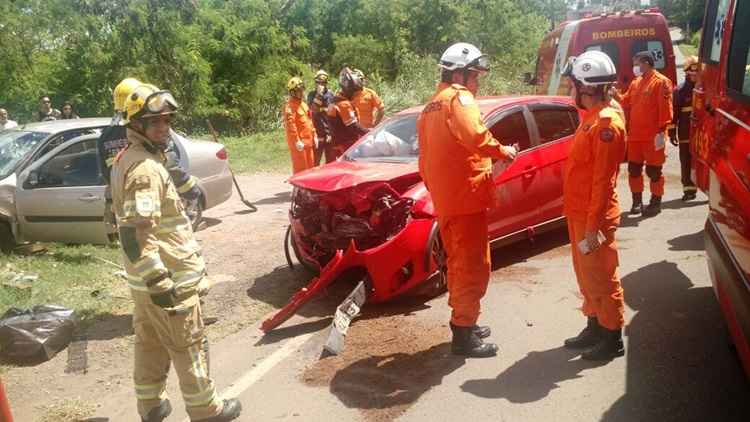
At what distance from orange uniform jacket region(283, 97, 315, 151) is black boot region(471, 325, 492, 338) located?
5.56 meters

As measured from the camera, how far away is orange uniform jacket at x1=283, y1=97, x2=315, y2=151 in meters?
9.90

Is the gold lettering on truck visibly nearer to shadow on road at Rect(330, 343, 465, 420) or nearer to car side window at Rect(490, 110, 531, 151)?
car side window at Rect(490, 110, 531, 151)

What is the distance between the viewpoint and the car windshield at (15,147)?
813 centimetres

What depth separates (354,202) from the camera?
552 cm

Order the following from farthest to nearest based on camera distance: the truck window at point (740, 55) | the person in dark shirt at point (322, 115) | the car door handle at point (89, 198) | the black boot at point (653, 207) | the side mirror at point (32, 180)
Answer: the person in dark shirt at point (322, 115)
the black boot at point (653, 207)
the side mirror at point (32, 180)
the car door handle at point (89, 198)
the truck window at point (740, 55)

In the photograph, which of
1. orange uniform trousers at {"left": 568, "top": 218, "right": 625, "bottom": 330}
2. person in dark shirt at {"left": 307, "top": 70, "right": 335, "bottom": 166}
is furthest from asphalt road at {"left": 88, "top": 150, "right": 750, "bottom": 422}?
person in dark shirt at {"left": 307, "top": 70, "right": 335, "bottom": 166}

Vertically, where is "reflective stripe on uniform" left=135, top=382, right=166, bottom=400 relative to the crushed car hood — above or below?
below

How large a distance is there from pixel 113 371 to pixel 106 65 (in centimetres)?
1656

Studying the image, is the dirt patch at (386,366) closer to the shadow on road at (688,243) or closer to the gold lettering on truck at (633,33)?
the shadow on road at (688,243)

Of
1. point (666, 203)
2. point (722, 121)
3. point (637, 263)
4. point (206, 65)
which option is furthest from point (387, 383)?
point (206, 65)

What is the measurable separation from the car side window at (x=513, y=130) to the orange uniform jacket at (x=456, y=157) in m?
1.81

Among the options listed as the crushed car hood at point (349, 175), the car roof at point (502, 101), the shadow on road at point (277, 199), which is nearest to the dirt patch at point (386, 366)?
the crushed car hood at point (349, 175)

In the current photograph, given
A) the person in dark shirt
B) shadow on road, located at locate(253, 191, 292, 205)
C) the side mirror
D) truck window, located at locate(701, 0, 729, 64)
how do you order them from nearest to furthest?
truck window, located at locate(701, 0, 729, 64) < the side mirror < the person in dark shirt < shadow on road, located at locate(253, 191, 292, 205)

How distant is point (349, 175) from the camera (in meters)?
5.69
